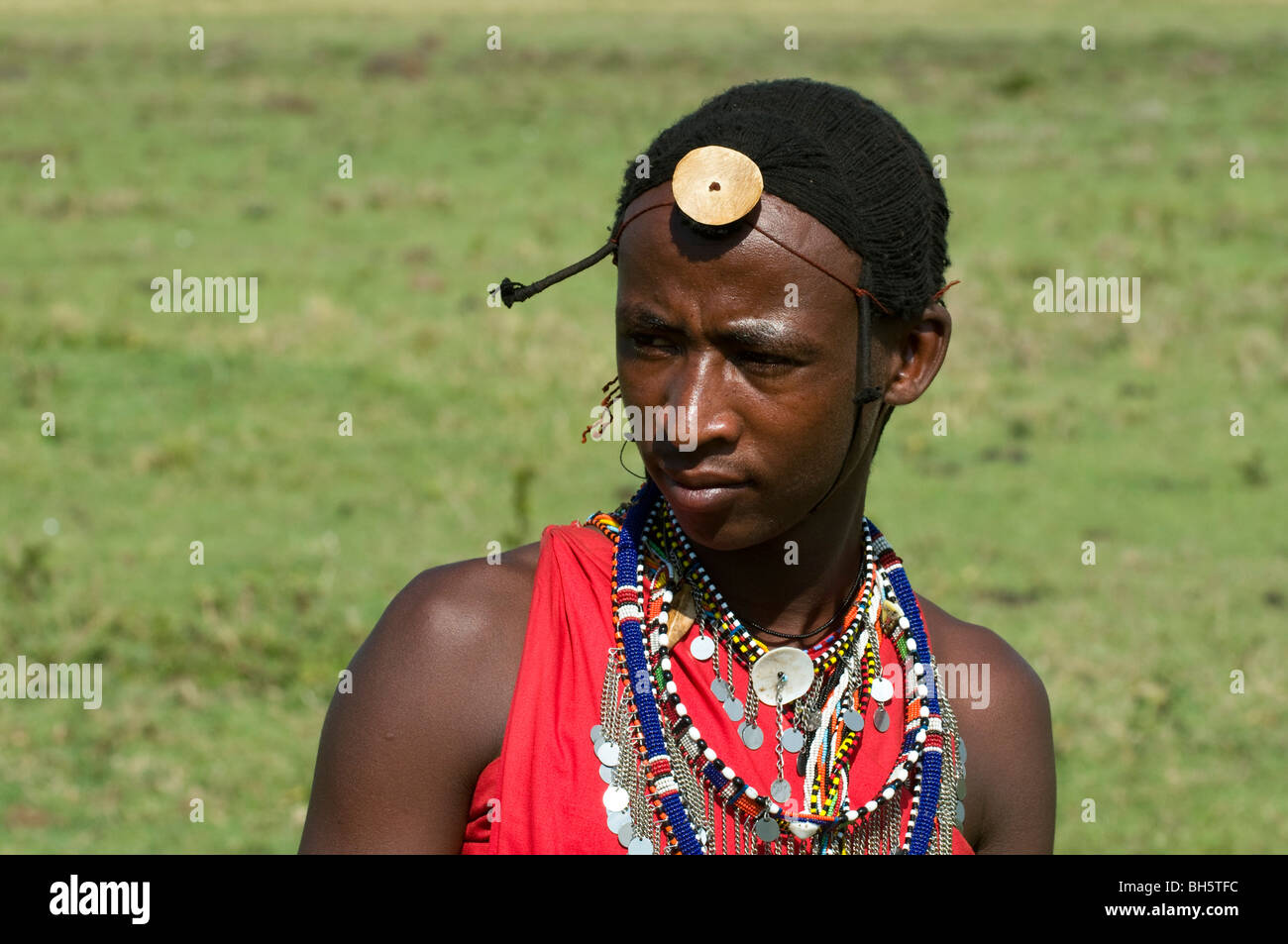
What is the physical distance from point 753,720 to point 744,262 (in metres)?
0.72

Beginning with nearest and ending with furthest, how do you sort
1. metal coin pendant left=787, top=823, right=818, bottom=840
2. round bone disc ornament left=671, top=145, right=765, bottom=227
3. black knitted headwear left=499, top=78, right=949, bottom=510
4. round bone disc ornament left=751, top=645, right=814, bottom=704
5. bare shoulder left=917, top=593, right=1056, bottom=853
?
round bone disc ornament left=671, top=145, right=765, bottom=227 < black knitted headwear left=499, top=78, right=949, bottom=510 < metal coin pendant left=787, top=823, right=818, bottom=840 < round bone disc ornament left=751, top=645, right=814, bottom=704 < bare shoulder left=917, top=593, right=1056, bottom=853

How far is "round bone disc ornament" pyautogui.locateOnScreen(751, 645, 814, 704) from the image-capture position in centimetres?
257

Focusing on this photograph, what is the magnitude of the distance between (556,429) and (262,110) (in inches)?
600

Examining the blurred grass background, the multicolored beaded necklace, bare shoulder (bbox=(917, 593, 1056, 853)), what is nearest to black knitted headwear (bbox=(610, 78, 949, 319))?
the multicolored beaded necklace

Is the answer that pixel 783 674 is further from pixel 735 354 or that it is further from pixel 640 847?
pixel 735 354

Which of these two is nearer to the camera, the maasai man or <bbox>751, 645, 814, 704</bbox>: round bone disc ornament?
the maasai man

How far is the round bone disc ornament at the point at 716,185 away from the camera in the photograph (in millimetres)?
2258

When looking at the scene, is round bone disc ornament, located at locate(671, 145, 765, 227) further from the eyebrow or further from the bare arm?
the bare arm

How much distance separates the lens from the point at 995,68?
1179 inches

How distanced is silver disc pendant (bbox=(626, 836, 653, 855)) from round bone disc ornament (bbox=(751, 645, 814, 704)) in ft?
1.07

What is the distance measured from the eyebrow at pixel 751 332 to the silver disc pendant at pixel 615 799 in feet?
2.16

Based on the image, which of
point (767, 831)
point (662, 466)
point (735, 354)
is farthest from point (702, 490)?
point (767, 831)

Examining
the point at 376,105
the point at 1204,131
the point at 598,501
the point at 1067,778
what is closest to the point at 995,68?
the point at 1204,131

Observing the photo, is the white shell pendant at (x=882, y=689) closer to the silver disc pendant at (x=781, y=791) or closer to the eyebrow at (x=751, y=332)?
the silver disc pendant at (x=781, y=791)
